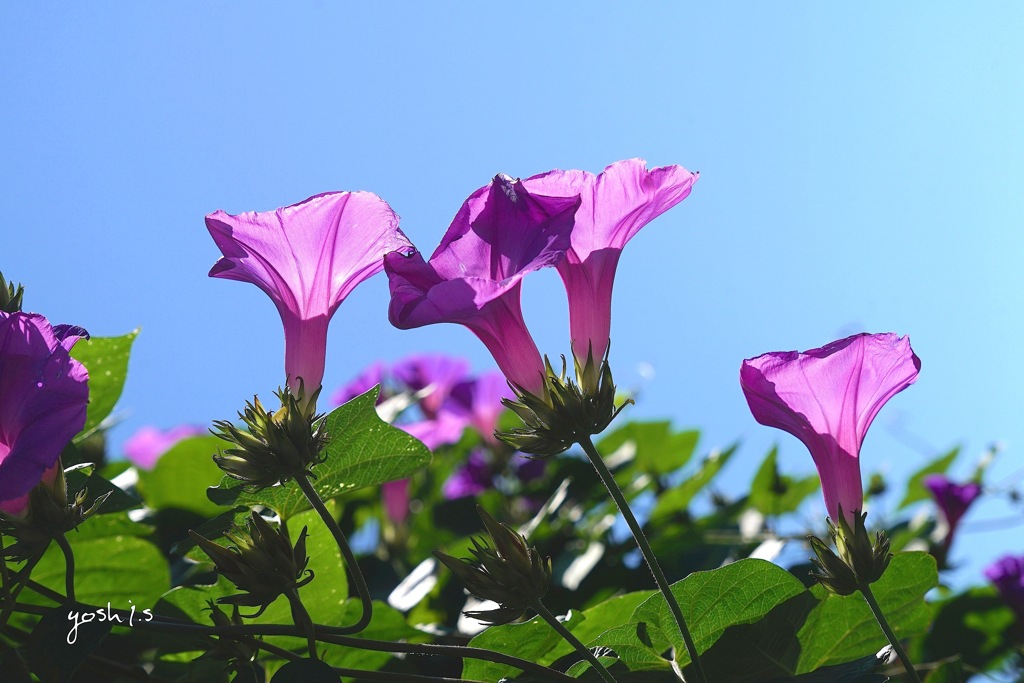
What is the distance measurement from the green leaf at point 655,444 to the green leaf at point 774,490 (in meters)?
0.27

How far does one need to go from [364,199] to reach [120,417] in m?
1.14

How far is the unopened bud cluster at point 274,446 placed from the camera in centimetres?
99

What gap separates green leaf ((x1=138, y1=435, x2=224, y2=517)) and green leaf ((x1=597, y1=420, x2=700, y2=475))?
4.48ft

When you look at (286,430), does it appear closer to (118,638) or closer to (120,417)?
(118,638)

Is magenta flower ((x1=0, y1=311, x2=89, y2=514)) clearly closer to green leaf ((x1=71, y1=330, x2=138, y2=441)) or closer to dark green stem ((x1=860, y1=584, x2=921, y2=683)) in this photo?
green leaf ((x1=71, y1=330, x2=138, y2=441))

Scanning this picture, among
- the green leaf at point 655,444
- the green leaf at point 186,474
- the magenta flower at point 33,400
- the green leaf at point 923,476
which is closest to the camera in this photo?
the magenta flower at point 33,400

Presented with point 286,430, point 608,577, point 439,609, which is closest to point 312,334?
point 286,430

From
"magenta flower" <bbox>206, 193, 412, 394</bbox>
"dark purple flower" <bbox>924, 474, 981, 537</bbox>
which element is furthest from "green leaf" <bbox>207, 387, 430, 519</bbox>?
"dark purple flower" <bbox>924, 474, 981, 537</bbox>

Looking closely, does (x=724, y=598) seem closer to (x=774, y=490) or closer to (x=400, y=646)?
(x=400, y=646)

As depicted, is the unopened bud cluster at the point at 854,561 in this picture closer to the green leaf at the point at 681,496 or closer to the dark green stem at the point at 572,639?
the dark green stem at the point at 572,639

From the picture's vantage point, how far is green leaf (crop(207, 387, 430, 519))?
3.76ft

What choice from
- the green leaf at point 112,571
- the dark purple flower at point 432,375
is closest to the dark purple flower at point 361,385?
the dark purple flower at point 432,375

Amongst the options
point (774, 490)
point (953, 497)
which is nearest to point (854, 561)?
point (774, 490)

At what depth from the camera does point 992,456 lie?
11.0ft
